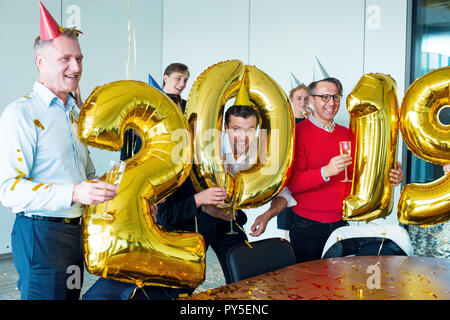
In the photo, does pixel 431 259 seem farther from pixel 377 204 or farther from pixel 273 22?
pixel 273 22

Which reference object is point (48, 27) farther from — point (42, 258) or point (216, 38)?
point (216, 38)

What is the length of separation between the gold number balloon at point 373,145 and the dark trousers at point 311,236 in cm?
37

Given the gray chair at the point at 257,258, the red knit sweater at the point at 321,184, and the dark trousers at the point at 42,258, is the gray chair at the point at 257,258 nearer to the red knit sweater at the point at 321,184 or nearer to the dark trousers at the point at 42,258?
the red knit sweater at the point at 321,184

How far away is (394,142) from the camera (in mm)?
2051

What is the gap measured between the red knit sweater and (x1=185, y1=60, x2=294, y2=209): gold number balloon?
0.43 metres

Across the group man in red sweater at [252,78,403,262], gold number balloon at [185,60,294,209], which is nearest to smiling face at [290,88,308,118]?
man in red sweater at [252,78,403,262]

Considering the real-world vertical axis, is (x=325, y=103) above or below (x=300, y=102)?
below

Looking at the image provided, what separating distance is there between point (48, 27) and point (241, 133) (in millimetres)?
958

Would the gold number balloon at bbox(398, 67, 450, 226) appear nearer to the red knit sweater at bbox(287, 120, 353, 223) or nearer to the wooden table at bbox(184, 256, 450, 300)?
the wooden table at bbox(184, 256, 450, 300)

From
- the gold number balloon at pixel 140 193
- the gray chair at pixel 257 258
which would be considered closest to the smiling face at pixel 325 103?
the gray chair at pixel 257 258

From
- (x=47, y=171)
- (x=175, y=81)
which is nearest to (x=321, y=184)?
(x=47, y=171)

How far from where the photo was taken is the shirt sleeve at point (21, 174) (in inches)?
64.3

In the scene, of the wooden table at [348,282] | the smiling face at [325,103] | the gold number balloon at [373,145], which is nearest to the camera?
the wooden table at [348,282]
